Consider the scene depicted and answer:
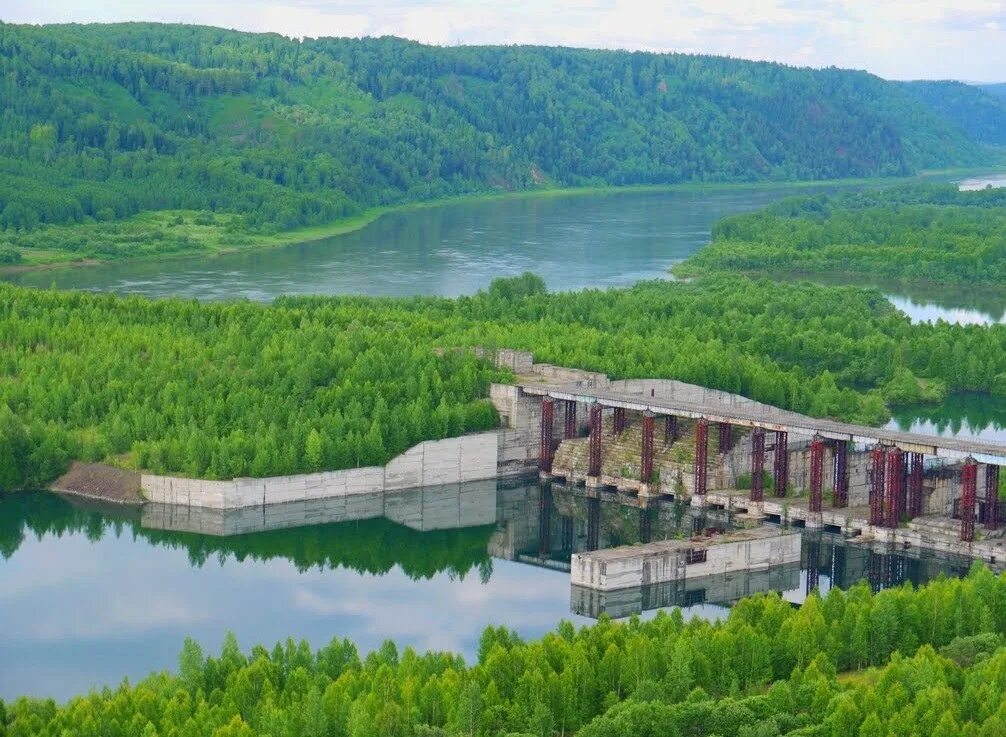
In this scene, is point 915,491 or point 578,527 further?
point 578,527

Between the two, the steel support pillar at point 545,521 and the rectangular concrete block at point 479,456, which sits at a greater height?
the rectangular concrete block at point 479,456

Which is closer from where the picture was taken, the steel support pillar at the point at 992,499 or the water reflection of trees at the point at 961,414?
the steel support pillar at the point at 992,499

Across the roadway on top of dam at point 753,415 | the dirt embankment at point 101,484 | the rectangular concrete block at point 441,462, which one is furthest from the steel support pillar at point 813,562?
the dirt embankment at point 101,484

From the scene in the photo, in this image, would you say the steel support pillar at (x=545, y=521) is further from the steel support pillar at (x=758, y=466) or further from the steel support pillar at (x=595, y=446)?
the steel support pillar at (x=758, y=466)

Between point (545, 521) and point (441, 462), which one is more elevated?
point (441, 462)

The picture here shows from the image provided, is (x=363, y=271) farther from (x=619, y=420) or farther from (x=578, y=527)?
(x=578, y=527)

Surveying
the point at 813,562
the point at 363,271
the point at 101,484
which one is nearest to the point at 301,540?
the point at 101,484

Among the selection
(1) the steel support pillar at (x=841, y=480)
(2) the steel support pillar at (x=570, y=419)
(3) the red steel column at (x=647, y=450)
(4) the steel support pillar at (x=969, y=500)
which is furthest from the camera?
(2) the steel support pillar at (x=570, y=419)

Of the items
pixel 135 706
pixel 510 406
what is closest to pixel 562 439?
pixel 510 406
